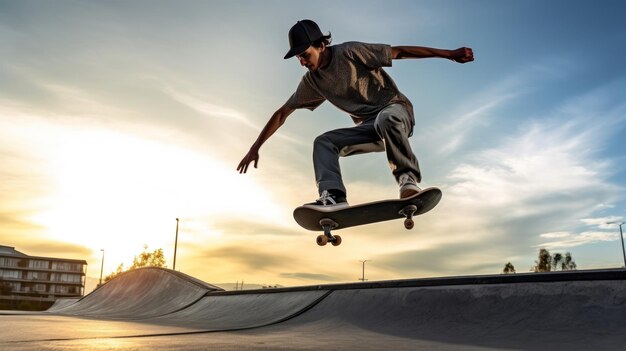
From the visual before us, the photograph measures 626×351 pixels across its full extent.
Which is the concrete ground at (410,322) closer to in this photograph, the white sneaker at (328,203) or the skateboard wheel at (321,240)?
the skateboard wheel at (321,240)

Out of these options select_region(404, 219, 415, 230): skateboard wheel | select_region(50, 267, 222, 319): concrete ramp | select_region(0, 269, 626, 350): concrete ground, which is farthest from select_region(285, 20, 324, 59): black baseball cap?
select_region(50, 267, 222, 319): concrete ramp

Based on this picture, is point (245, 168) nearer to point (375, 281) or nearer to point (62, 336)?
point (375, 281)

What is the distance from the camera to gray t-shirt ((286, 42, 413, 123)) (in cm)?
543

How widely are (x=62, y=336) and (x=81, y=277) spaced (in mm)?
96677

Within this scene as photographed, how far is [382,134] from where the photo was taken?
519 cm

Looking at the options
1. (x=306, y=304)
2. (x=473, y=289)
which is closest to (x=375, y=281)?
(x=306, y=304)

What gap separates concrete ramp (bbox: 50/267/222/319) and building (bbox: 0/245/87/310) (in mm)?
81049

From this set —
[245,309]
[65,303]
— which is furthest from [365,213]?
[65,303]

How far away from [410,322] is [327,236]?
128 cm

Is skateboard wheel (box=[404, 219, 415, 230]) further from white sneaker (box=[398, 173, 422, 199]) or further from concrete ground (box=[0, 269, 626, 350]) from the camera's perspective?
concrete ground (box=[0, 269, 626, 350])

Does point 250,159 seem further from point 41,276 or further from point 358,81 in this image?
point 41,276

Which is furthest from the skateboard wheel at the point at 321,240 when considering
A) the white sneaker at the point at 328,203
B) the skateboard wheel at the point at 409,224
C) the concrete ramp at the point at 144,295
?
→ the concrete ramp at the point at 144,295

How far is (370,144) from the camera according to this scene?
567 cm

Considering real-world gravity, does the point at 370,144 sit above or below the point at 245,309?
above
